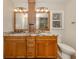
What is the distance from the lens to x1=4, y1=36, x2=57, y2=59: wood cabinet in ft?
12.9

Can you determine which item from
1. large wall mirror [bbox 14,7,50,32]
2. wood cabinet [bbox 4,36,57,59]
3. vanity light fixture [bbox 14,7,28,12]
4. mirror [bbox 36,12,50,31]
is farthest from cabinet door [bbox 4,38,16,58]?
vanity light fixture [bbox 14,7,28,12]

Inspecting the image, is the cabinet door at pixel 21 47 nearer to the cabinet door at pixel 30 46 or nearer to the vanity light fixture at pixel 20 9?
the cabinet door at pixel 30 46

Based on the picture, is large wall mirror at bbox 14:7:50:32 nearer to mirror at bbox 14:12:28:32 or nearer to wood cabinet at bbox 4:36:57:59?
mirror at bbox 14:12:28:32

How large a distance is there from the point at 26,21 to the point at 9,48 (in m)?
1.37

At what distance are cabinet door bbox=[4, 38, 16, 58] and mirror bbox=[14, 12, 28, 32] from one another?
962 mm

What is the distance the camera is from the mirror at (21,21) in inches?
193

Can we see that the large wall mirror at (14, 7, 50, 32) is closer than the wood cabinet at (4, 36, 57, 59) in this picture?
No

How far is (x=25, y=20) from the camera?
495 centimetres

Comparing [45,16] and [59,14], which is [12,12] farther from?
[59,14]

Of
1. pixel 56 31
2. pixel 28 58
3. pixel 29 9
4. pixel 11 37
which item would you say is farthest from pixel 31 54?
pixel 29 9

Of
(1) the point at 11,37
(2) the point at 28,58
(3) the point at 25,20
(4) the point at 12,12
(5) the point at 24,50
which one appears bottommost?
(2) the point at 28,58

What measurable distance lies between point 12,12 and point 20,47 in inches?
62.5

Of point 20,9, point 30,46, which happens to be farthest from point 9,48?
point 20,9

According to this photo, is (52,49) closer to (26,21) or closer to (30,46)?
(30,46)
